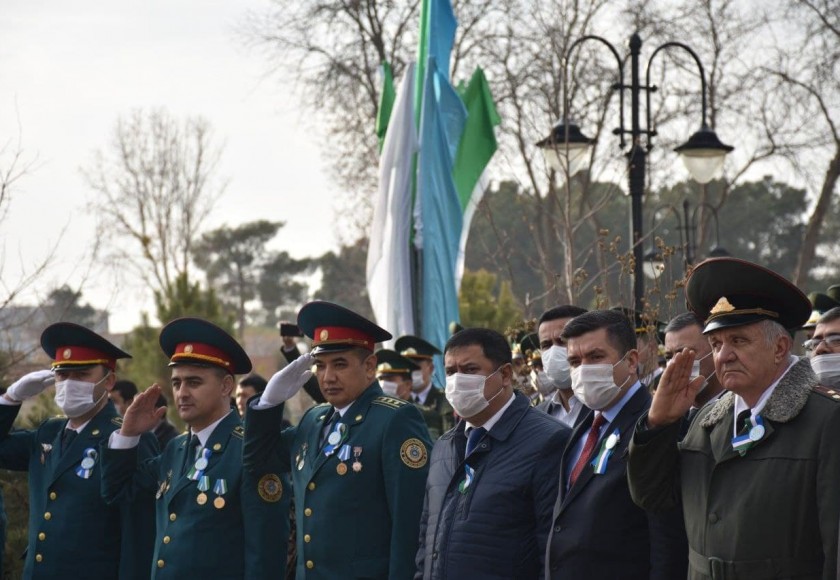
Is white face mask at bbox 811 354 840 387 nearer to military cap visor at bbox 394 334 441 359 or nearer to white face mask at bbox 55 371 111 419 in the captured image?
white face mask at bbox 55 371 111 419

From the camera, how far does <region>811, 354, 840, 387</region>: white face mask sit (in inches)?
264

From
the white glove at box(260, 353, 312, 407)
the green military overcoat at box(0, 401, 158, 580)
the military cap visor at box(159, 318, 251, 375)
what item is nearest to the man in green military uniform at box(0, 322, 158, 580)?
the green military overcoat at box(0, 401, 158, 580)

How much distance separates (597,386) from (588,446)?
0.85 feet

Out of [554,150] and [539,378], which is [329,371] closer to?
[539,378]

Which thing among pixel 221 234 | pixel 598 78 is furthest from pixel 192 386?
pixel 221 234

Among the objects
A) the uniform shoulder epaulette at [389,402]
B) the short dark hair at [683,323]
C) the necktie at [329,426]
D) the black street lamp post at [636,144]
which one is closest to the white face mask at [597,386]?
the short dark hair at [683,323]

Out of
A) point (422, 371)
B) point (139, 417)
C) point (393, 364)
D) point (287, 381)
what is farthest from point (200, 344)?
point (422, 371)

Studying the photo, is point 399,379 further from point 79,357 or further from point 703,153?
point 703,153

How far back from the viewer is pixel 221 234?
167 ft

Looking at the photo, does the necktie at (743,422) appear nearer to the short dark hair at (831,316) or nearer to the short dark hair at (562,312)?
the short dark hair at (831,316)

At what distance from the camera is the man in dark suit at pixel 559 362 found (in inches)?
282

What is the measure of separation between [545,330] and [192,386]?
2109 mm

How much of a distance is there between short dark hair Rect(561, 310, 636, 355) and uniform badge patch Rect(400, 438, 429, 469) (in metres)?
1.09

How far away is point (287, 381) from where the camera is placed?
255 inches
